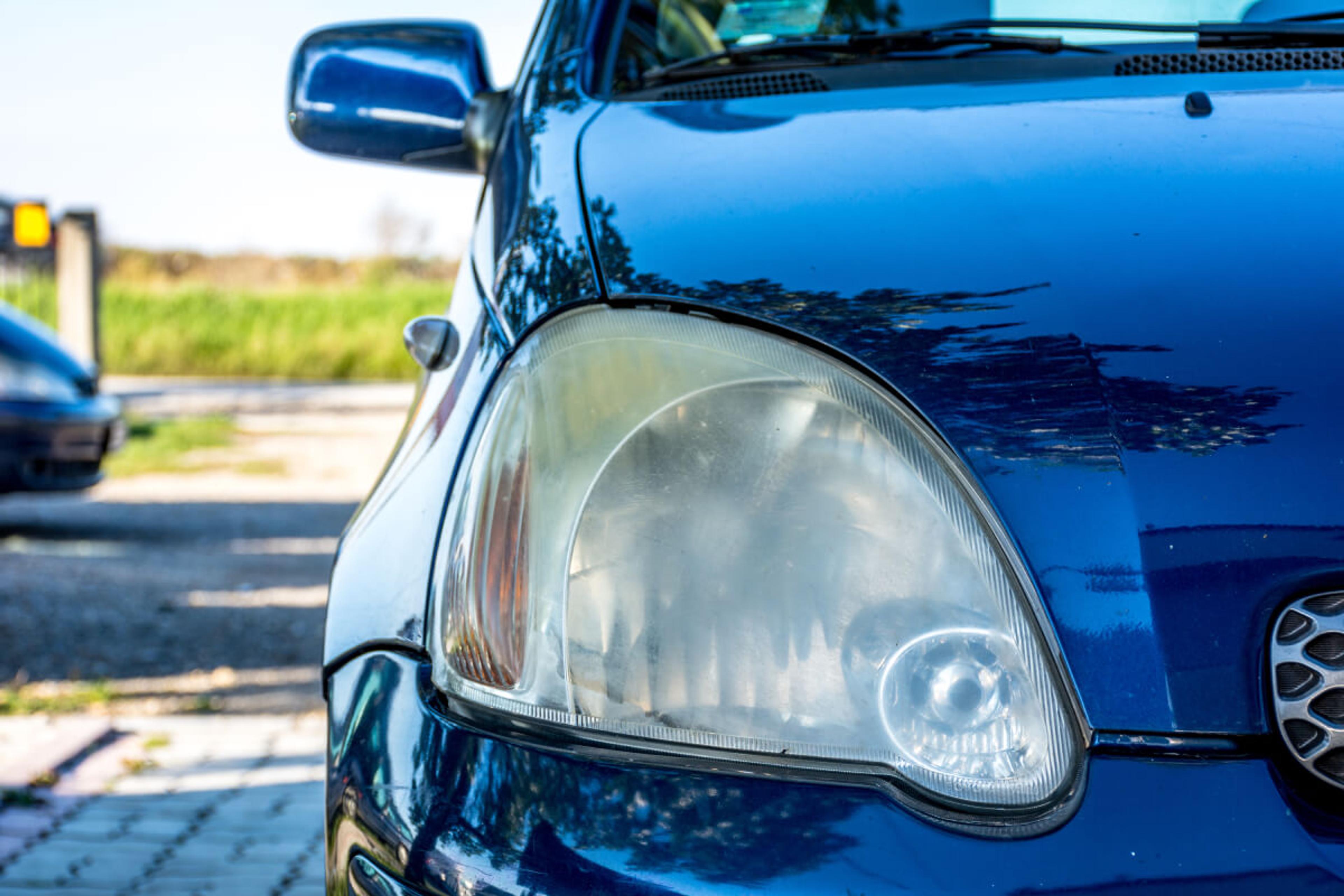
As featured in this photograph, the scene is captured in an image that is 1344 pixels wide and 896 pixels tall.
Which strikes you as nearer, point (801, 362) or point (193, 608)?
point (801, 362)

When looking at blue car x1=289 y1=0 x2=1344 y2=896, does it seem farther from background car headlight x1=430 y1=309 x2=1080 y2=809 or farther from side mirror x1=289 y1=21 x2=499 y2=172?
side mirror x1=289 y1=21 x2=499 y2=172

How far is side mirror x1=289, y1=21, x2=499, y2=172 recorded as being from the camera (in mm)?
2002

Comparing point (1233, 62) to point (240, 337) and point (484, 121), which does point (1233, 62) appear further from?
point (240, 337)

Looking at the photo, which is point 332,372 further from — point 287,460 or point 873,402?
point 873,402

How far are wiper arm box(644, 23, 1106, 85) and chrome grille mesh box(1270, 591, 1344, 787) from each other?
3.16ft

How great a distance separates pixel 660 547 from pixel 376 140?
1224 millimetres

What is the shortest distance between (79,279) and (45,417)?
15.4 feet

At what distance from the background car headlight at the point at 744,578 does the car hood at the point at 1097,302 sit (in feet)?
0.14

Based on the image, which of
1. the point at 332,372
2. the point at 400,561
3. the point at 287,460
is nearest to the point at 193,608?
the point at 400,561

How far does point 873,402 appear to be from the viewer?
Result: 1.03m

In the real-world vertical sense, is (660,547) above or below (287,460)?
above

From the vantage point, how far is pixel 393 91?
201cm

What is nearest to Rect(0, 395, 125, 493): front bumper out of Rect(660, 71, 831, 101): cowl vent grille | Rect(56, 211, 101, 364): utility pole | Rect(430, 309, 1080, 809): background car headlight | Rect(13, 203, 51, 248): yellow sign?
Rect(56, 211, 101, 364): utility pole

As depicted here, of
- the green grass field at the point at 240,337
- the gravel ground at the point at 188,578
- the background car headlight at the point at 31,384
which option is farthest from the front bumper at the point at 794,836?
the green grass field at the point at 240,337
